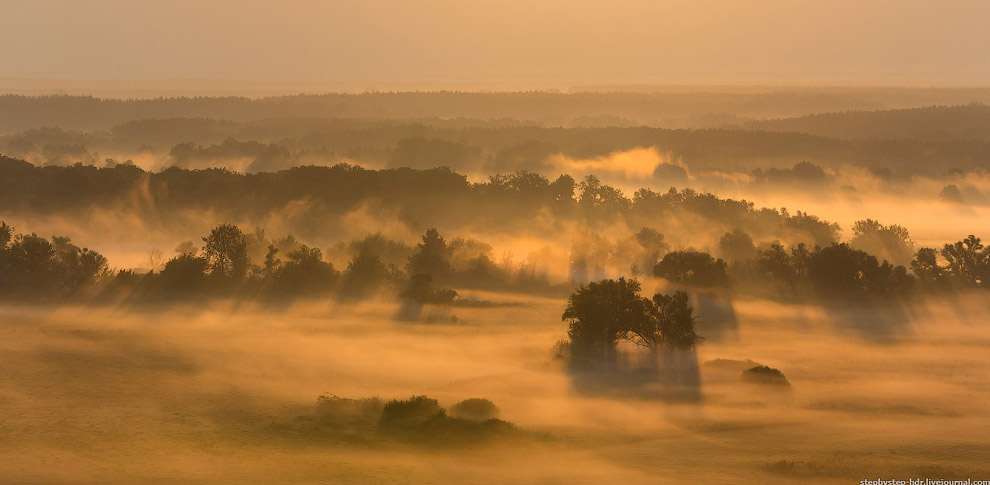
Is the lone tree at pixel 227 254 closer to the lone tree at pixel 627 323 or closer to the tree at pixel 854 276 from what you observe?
the lone tree at pixel 627 323

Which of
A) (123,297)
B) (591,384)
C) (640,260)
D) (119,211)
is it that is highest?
(119,211)

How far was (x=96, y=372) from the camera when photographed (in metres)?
32.9

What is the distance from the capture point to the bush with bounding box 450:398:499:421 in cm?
2850

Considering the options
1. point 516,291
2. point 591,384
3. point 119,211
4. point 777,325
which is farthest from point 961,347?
point 119,211

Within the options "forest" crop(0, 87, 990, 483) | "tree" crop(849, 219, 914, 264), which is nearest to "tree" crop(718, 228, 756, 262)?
"forest" crop(0, 87, 990, 483)

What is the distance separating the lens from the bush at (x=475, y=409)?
93.5 ft

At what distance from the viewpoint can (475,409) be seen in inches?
1132

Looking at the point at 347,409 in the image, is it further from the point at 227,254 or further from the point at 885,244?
the point at 885,244

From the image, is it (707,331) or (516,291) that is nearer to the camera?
(707,331)

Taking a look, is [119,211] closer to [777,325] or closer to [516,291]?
[516,291]

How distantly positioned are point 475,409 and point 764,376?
36.8 ft

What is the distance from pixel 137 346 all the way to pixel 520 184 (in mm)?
59643

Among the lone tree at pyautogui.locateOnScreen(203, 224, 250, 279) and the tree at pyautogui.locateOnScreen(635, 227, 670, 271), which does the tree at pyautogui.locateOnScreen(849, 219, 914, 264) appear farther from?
the lone tree at pyautogui.locateOnScreen(203, 224, 250, 279)

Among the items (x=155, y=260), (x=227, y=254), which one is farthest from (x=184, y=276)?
(x=155, y=260)
